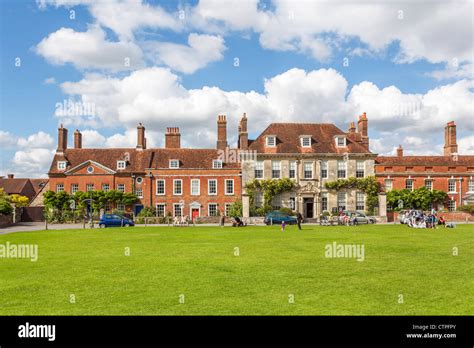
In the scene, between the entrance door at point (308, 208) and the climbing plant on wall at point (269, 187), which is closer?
the climbing plant on wall at point (269, 187)

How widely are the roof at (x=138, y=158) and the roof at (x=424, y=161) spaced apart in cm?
1761

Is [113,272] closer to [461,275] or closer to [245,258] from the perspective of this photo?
[245,258]

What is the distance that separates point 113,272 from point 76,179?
129 feet

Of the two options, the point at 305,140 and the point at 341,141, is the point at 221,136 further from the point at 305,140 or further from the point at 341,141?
the point at 341,141

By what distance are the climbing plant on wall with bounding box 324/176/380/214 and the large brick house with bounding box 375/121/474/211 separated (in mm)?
2987

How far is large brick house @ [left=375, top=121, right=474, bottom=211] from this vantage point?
48844mm

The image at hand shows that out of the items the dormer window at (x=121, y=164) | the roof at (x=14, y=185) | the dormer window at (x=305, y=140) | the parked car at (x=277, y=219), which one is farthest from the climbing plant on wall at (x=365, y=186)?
the roof at (x=14, y=185)

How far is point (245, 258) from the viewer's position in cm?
1476

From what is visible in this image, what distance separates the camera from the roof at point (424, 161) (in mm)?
49375

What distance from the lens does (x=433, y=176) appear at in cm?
4900

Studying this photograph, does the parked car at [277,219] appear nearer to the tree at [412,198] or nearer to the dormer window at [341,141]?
the dormer window at [341,141]

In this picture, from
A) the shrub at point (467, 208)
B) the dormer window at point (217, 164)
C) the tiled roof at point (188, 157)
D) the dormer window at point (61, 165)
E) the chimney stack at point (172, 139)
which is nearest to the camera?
the shrub at point (467, 208)

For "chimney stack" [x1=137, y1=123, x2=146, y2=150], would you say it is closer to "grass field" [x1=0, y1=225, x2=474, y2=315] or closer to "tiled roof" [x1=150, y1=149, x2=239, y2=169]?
"tiled roof" [x1=150, y1=149, x2=239, y2=169]

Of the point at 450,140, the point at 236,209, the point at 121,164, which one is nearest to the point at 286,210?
the point at 236,209
